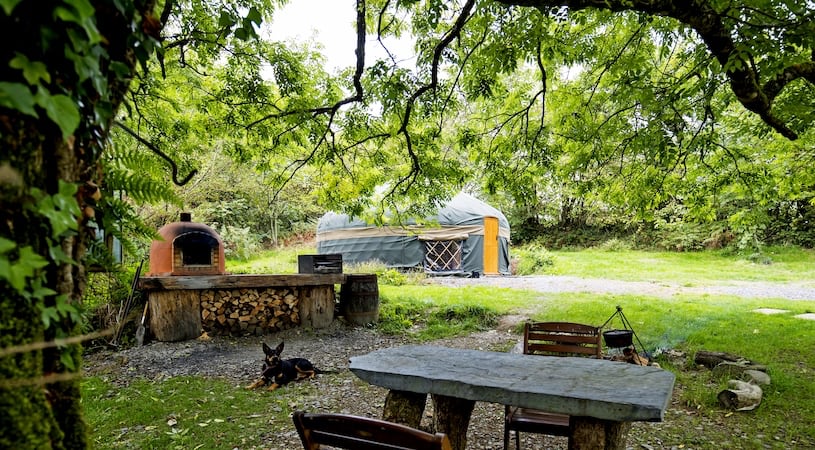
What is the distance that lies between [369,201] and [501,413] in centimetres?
322

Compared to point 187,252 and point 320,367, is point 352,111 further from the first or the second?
point 187,252

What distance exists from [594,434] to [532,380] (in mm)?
320

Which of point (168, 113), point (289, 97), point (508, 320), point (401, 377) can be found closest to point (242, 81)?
point (289, 97)

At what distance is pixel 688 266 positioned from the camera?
1369 centimetres

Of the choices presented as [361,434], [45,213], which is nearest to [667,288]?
[361,434]

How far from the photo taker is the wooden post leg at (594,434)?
1.94 m

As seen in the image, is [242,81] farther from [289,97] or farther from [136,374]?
[136,374]

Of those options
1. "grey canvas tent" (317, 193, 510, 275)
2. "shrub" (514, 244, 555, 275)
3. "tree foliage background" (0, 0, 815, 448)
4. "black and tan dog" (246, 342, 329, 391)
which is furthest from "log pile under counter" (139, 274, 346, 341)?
"shrub" (514, 244, 555, 275)

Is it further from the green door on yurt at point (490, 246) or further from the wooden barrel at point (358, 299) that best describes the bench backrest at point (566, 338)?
the green door on yurt at point (490, 246)

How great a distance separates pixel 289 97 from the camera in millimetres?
5035

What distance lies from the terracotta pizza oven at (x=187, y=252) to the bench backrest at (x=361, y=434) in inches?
203

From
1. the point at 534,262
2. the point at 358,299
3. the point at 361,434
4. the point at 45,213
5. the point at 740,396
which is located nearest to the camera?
the point at 45,213

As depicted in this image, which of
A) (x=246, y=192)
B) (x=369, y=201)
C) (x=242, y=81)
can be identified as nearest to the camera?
(x=242, y=81)

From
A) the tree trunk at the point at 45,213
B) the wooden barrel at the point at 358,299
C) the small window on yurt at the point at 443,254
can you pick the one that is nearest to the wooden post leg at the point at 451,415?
the tree trunk at the point at 45,213
